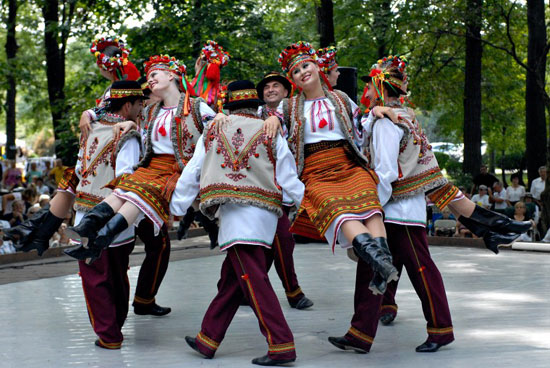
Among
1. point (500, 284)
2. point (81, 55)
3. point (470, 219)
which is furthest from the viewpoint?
point (81, 55)

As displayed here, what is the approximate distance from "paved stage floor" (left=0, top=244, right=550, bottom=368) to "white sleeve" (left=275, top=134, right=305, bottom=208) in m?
1.09

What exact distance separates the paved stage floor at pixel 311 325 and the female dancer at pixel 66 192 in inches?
27.6

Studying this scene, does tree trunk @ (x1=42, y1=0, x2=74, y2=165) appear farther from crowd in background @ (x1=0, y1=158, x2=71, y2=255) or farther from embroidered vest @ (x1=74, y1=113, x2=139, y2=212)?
embroidered vest @ (x1=74, y1=113, x2=139, y2=212)

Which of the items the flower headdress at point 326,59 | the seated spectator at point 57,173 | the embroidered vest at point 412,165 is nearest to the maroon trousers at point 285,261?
the flower headdress at point 326,59

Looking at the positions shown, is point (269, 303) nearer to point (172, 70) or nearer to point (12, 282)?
point (172, 70)

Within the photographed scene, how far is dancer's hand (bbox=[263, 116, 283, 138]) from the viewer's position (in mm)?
5352

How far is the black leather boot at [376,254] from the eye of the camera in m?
4.81

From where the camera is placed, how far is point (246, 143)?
5.37 m

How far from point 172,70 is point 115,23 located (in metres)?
9.95

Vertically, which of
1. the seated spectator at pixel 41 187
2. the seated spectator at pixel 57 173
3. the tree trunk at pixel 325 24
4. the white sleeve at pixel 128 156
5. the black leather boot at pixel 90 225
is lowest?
the seated spectator at pixel 41 187

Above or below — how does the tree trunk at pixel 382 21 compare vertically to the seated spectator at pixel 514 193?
above

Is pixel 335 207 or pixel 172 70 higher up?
pixel 172 70

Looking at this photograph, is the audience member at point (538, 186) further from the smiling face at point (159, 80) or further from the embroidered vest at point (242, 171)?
the embroidered vest at point (242, 171)

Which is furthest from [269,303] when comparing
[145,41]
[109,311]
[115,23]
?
[115,23]
